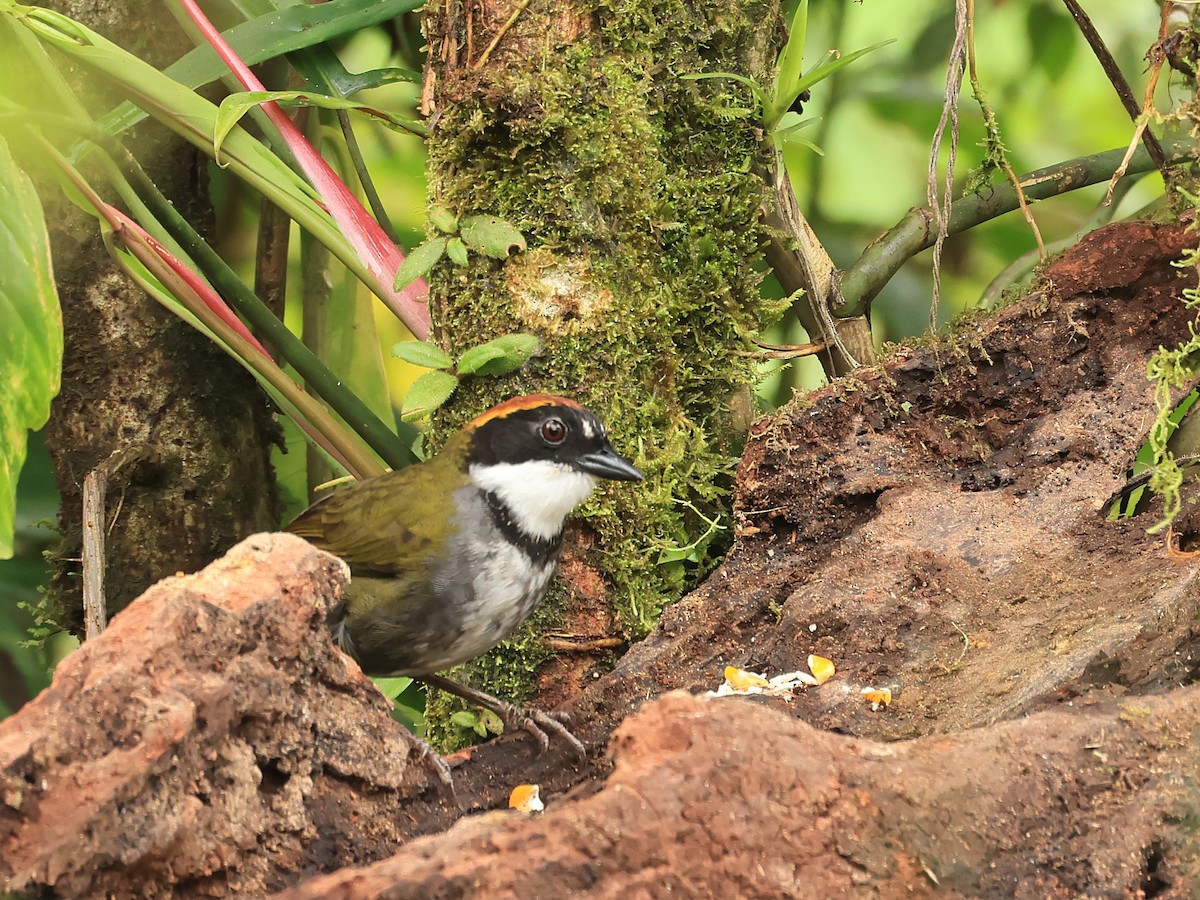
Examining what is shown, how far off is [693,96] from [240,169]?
51.3 inches

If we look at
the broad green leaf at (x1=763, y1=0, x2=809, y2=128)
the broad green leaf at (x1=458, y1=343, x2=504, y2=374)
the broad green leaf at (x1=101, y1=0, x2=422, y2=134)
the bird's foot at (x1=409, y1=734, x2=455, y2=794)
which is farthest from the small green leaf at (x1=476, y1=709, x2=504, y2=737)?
the broad green leaf at (x1=101, y1=0, x2=422, y2=134)

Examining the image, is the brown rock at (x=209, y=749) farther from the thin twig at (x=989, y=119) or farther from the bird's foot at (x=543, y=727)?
→ the thin twig at (x=989, y=119)

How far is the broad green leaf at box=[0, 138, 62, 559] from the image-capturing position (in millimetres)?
2445

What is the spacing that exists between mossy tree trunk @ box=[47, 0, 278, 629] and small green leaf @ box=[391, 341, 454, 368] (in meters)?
1.22

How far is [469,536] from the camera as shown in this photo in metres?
2.94

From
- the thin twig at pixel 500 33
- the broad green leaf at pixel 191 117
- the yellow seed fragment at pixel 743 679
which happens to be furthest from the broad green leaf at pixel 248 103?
the yellow seed fragment at pixel 743 679

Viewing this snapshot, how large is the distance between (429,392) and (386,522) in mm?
Answer: 361

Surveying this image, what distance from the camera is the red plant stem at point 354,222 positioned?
3.42m

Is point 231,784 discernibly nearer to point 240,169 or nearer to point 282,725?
point 282,725

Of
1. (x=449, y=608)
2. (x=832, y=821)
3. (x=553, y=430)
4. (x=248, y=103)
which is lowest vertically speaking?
(x=449, y=608)

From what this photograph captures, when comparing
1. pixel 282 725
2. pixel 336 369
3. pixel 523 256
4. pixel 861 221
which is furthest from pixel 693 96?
pixel 282 725

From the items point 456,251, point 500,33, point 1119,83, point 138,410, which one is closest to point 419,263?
point 456,251

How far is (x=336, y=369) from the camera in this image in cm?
435

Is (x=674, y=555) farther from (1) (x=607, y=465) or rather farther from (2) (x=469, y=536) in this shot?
(2) (x=469, y=536)
